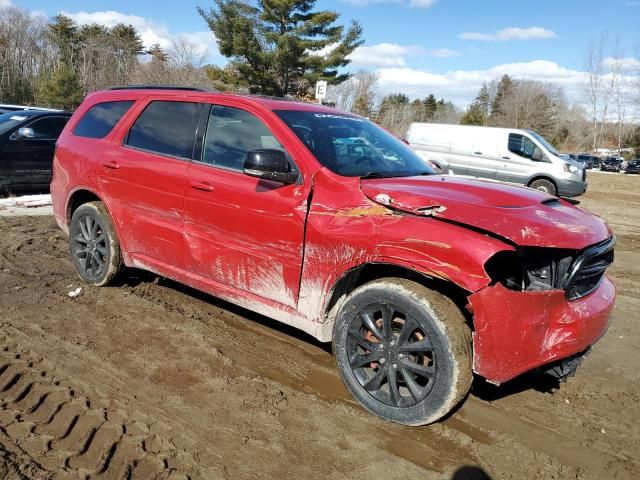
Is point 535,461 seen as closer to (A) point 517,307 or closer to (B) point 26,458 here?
(A) point 517,307


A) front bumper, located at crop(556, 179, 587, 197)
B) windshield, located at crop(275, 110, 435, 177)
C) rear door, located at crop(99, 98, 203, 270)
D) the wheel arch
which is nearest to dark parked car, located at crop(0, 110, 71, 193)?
rear door, located at crop(99, 98, 203, 270)

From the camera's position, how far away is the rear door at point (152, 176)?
4.09 metres

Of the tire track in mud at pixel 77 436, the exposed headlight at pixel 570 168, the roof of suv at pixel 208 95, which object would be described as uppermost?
the roof of suv at pixel 208 95

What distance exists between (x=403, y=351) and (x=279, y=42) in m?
32.3

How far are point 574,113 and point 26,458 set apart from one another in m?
73.8

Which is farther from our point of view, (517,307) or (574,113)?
(574,113)

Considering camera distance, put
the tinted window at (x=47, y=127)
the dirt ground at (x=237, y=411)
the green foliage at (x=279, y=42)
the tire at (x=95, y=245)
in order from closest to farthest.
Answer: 1. the dirt ground at (x=237, y=411)
2. the tire at (x=95, y=245)
3. the tinted window at (x=47, y=127)
4. the green foliage at (x=279, y=42)

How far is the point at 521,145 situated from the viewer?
1427 cm

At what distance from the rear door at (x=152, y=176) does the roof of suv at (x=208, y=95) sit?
4.2 inches

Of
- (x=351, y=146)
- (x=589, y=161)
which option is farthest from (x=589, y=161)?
(x=351, y=146)

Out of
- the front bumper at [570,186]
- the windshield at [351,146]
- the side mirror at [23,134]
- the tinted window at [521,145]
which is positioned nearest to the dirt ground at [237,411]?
the windshield at [351,146]

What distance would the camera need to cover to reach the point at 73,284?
→ 515 cm

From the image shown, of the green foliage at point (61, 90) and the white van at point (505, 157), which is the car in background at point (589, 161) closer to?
the white van at point (505, 157)

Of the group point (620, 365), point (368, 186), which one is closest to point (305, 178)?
point (368, 186)
